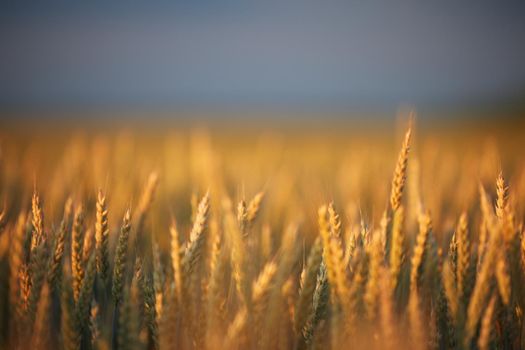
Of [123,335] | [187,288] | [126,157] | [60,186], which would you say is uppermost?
[126,157]

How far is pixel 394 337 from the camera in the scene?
1053 millimetres

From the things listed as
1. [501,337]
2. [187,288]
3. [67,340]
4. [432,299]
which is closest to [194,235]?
[187,288]

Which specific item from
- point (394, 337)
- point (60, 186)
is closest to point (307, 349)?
point (394, 337)

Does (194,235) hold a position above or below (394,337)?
above

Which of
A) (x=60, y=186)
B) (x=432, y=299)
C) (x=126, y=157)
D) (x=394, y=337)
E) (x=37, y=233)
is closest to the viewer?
(x=394, y=337)

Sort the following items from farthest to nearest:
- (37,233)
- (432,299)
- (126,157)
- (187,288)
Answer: (126,157), (432,299), (37,233), (187,288)

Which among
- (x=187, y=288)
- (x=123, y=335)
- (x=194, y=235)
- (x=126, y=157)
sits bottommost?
(x=123, y=335)

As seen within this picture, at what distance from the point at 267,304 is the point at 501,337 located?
784 millimetres

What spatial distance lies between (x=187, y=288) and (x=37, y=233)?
0.50 m

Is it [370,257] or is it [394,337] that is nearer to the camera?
[394,337]

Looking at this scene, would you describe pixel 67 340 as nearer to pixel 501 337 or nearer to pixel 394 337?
pixel 394 337

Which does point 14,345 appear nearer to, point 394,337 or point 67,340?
point 67,340

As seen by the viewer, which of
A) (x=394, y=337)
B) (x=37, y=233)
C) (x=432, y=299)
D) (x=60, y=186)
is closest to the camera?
(x=394, y=337)

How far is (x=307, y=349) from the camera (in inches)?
51.5
